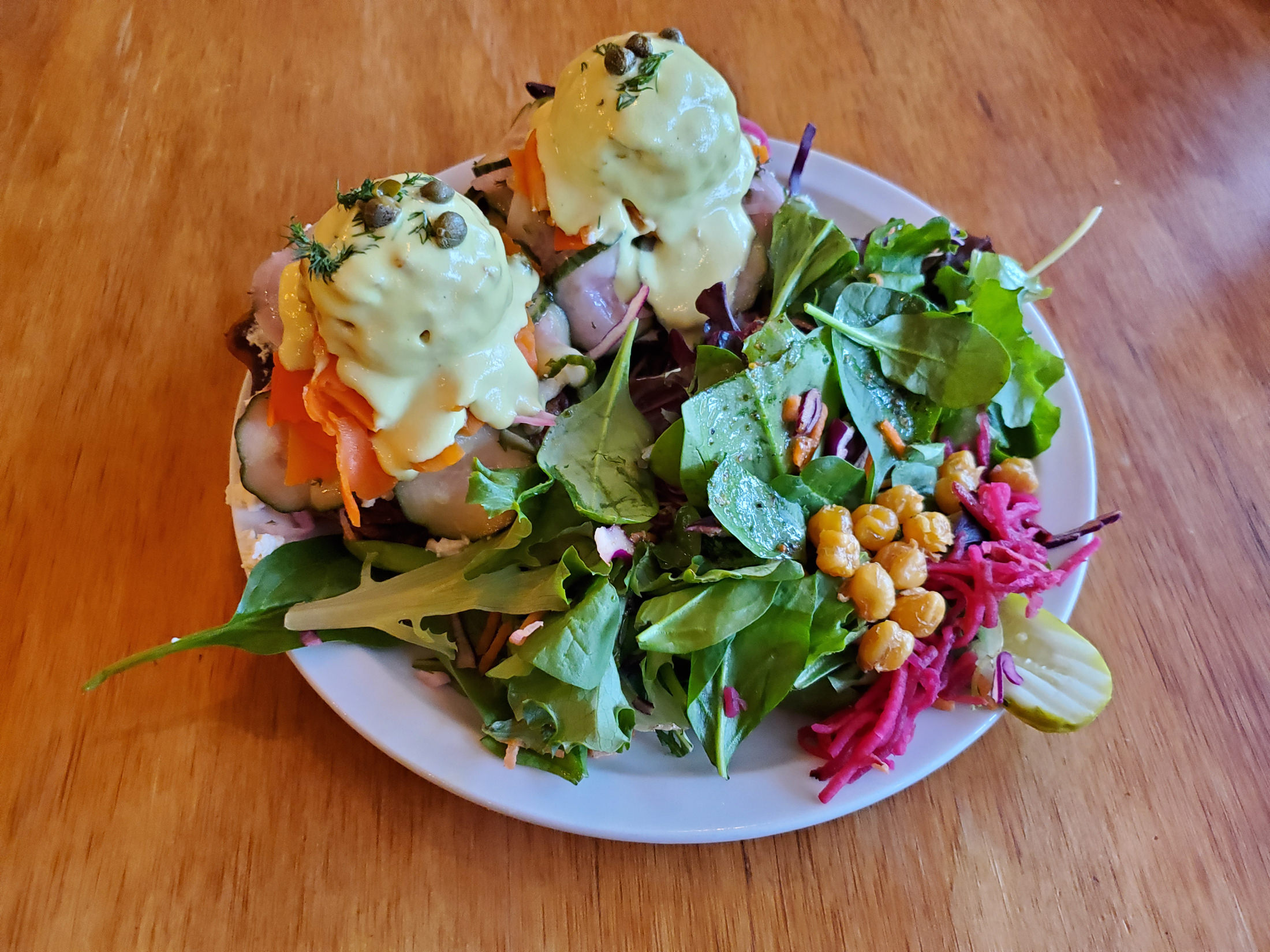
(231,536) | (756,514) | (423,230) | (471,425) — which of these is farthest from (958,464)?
(231,536)

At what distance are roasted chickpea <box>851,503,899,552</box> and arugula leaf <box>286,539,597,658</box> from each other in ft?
1.31

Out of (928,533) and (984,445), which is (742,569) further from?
(984,445)

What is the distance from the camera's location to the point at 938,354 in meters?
1.26

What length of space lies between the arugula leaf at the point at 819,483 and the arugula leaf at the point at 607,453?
0.66 feet

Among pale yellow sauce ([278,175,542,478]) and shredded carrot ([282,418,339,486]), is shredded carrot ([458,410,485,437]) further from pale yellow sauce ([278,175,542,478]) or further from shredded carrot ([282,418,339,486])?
shredded carrot ([282,418,339,486])

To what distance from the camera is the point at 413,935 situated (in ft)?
3.45

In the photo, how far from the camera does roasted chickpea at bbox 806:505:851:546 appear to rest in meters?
1.13

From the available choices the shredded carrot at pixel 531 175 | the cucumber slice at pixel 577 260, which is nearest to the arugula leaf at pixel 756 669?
the cucumber slice at pixel 577 260

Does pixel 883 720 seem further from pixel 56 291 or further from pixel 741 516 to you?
pixel 56 291

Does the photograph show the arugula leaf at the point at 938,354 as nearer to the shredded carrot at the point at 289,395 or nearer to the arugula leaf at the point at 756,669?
the arugula leaf at the point at 756,669

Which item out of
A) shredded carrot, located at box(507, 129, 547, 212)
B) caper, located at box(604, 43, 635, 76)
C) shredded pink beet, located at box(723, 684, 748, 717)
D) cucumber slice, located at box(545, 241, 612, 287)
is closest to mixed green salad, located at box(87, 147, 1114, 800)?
shredded pink beet, located at box(723, 684, 748, 717)

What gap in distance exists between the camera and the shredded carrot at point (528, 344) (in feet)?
3.77

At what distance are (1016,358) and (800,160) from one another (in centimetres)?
54

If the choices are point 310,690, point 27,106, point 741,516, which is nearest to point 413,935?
point 310,690
